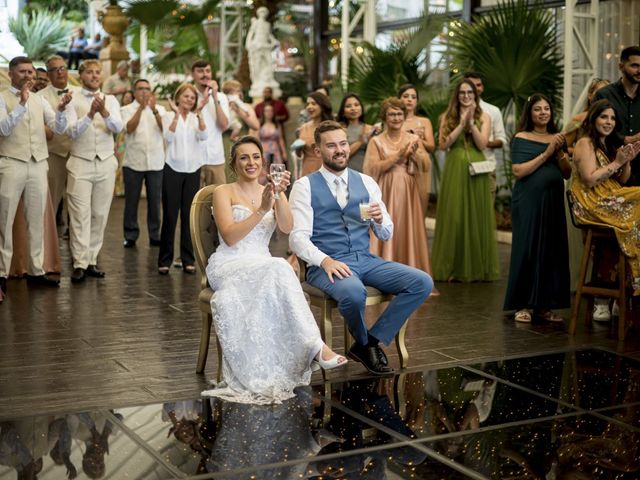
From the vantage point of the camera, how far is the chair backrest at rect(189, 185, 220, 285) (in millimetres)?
5305

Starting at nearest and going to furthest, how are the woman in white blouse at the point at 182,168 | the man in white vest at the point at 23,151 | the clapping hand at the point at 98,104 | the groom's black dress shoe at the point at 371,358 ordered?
1. the groom's black dress shoe at the point at 371,358
2. the man in white vest at the point at 23,151
3. the clapping hand at the point at 98,104
4. the woman in white blouse at the point at 182,168

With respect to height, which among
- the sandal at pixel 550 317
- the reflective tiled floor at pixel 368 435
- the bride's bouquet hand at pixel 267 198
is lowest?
the sandal at pixel 550 317

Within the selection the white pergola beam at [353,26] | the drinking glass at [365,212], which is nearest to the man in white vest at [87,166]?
the drinking glass at [365,212]

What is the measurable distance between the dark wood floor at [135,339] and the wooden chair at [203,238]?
18 centimetres

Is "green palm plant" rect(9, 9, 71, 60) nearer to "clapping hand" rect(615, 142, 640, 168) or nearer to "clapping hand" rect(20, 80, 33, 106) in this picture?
"clapping hand" rect(20, 80, 33, 106)

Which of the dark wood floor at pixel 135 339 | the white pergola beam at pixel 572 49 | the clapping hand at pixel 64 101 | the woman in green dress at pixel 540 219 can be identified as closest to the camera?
the dark wood floor at pixel 135 339

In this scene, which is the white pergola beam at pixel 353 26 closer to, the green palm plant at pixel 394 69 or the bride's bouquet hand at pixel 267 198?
the green palm plant at pixel 394 69

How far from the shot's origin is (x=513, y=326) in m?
6.69

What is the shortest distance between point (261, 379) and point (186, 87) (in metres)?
4.65

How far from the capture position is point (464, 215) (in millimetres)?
8492

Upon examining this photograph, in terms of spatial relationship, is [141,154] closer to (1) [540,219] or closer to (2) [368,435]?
(1) [540,219]

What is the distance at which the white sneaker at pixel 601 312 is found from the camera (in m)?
6.92

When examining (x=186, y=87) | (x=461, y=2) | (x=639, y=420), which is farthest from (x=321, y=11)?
(x=639, y=420)

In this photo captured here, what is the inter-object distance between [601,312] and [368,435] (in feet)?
10.4
